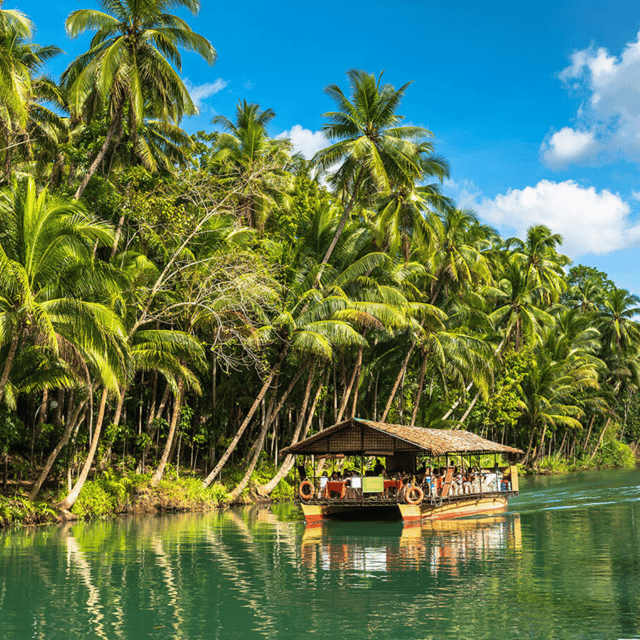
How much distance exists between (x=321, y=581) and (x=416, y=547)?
4.45 metres

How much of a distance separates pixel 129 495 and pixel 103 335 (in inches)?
341

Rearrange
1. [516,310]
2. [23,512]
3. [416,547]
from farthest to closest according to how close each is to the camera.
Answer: [516,310]
[23,512]
[416,547]

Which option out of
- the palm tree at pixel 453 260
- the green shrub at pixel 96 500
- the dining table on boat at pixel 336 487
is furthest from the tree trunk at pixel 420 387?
the green shrub at pixel 96 500

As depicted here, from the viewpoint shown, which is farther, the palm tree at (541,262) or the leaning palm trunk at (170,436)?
the palm tree at (541,262)

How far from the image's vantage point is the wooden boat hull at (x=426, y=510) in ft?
65.8

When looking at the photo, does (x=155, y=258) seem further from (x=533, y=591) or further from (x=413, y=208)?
(x=533, y=591)

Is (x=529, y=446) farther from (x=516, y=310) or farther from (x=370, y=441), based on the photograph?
(x=370, y=441)

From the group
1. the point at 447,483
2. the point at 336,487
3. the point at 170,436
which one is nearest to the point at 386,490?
the point at 336,487

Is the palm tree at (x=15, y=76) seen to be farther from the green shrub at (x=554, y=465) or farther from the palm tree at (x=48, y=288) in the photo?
the green shrub at (x=554, y=465)

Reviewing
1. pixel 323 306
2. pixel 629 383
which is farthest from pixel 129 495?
pixel 629 383

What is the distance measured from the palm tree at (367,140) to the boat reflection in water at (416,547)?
10.6m

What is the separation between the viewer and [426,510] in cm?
2044

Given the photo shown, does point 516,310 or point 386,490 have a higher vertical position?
point 516,310

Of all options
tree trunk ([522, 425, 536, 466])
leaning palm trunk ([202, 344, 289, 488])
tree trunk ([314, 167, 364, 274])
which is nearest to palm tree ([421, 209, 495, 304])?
tree trunk ([314, 167, 364, 274])
